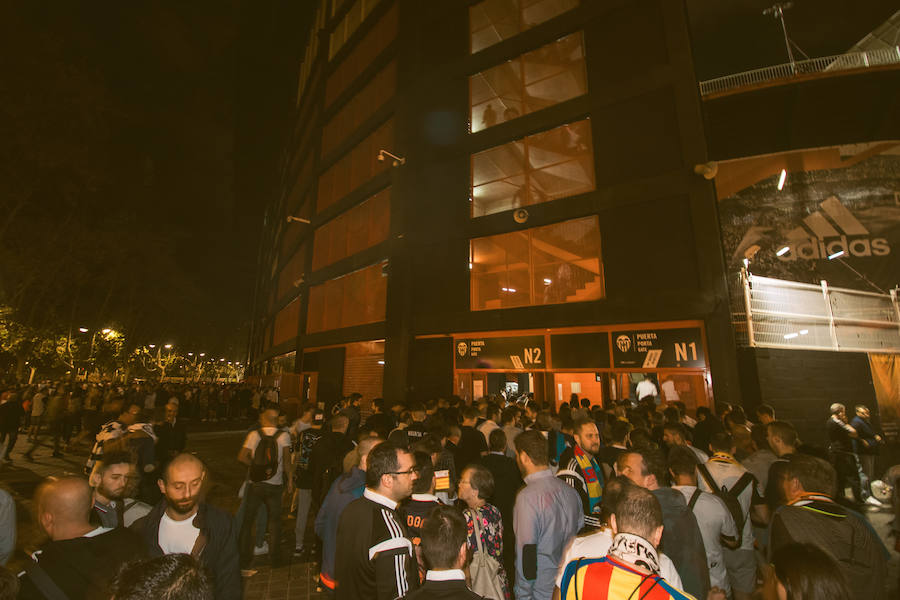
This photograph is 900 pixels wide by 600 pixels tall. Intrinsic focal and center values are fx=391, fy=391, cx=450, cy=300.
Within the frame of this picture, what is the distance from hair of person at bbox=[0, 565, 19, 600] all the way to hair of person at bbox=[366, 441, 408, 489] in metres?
1.58

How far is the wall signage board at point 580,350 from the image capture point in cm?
1288

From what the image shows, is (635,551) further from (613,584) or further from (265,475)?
(265,475)

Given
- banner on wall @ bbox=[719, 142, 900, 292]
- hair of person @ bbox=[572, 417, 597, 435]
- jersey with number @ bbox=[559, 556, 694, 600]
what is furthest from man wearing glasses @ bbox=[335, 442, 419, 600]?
banner on wall @ bbox=[719, 142, 900, 292]

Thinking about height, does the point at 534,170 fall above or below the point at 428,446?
above

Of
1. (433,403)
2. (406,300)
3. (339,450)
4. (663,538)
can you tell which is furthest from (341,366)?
(663,538)

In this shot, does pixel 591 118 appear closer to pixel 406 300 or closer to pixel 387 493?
pixel 406 300

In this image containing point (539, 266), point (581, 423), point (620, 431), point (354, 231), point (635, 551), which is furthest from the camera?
point (354, 231)

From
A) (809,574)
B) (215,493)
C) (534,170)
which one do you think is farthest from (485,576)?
(534,170)

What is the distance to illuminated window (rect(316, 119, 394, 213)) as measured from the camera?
20047 millimetres

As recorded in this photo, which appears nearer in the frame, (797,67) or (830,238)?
(830,238)

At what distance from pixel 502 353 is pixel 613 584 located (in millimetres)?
12874

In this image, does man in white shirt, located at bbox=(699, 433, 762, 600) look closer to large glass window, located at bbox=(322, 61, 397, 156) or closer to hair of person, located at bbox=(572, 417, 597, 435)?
hair of person, located at bbox=(572, 417, 597, 435)

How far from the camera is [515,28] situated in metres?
16.2

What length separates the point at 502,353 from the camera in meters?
14.6
